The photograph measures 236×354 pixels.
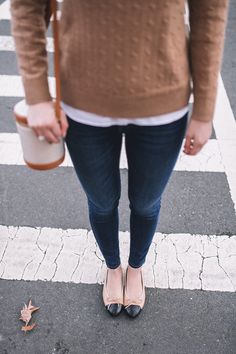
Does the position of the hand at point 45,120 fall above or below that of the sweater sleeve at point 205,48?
below

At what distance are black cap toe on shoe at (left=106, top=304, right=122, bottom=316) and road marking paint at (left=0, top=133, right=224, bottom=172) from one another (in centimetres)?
127

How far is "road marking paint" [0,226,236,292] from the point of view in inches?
86.7

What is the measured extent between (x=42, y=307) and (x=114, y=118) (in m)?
1.23

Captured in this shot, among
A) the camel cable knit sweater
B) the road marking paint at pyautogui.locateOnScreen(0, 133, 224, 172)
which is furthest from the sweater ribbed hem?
the road marking paint at pyautogui.locateOnScreen(0, 133, 224, 172)

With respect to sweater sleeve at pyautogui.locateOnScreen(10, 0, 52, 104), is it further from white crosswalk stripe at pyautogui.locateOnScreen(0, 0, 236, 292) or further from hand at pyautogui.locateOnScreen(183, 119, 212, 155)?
white crosswalk stripe at pyautogui.locateOnScreen(0, 0, 236, 292)

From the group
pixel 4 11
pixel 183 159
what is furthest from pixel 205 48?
pixel 4 11

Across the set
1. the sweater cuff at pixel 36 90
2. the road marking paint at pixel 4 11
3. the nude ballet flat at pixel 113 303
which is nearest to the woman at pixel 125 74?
the sweater cuff at pixel 36 90

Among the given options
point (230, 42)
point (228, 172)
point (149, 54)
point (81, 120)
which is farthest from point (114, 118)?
point (230, 42)

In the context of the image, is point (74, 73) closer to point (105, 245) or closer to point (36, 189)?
point (105, 245)

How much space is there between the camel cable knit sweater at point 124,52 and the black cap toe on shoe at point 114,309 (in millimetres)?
1149

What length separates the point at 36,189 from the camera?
2.84m

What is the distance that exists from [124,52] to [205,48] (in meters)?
0.26

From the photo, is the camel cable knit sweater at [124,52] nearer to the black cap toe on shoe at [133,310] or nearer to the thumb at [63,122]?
the thumb at [63,122]

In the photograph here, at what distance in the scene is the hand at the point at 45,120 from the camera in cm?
121
